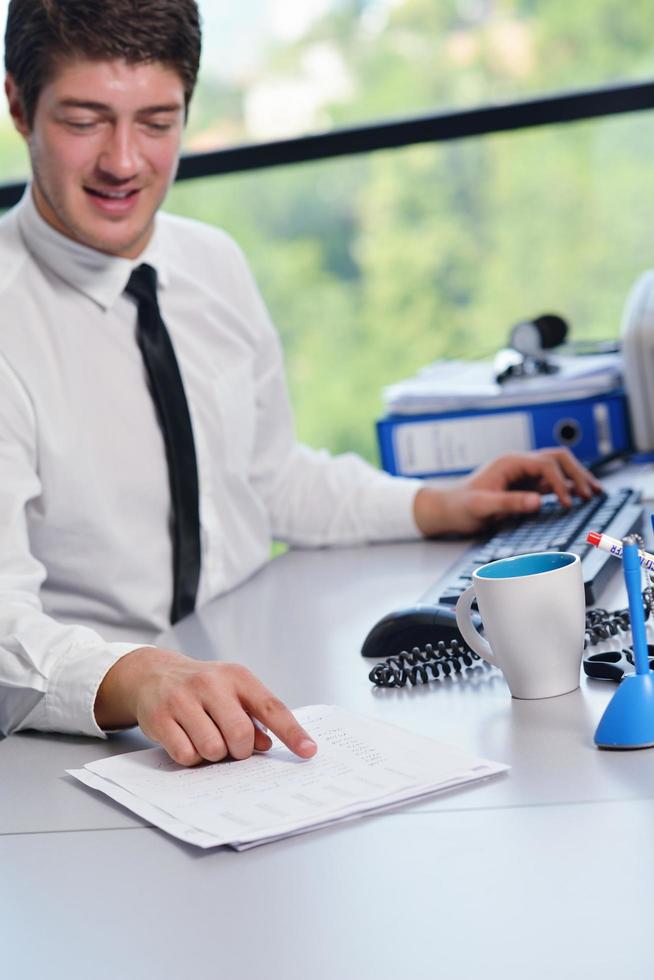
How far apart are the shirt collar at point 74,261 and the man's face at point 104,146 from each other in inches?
0.5

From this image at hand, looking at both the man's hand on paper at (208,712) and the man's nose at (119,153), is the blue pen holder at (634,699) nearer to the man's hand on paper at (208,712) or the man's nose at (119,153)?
the man's hand on paper at (208,712)

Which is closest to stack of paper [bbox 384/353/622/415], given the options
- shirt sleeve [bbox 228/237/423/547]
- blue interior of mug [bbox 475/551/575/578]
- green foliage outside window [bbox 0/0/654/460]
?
shirt sleeve [bbox 228/237/423/547]

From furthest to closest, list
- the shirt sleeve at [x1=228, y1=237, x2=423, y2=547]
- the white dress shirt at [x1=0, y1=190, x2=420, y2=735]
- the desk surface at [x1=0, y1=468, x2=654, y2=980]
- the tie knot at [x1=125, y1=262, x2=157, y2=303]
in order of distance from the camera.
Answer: the shirt sleeve at [x1=228, y1=237, x2=423, y2=547] → the tie knot at [x1=125, y1=262, x2=157, y2=303] → the white dress shirt at [x1=0, y1=190, x2=420, y2=735] → the desk surface at [x1=0, y1=468, x2=654, y2=980]

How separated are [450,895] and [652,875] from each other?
0.11 m

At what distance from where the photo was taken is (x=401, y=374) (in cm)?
521

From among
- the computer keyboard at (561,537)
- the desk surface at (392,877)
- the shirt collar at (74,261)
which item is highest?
the shirt collar at (74,261)

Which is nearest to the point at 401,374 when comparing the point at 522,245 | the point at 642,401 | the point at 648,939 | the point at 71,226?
the point at 522,245

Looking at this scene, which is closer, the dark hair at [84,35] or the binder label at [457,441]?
the dark hair at [84,35]

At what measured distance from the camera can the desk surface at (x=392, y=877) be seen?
0.68m

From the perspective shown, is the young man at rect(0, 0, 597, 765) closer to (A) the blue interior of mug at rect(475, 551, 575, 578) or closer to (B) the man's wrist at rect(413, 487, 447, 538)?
(B) the man's wrist at rect(413, 487, 447, 538)

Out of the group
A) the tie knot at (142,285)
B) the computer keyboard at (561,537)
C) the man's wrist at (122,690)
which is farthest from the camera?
the tie knot at (142,285)

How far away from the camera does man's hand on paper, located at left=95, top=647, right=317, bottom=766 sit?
98 centimetres

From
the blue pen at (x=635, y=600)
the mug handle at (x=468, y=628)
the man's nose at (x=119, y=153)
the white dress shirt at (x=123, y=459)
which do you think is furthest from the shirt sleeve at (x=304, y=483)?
the blue pen at (x=635, y=600)

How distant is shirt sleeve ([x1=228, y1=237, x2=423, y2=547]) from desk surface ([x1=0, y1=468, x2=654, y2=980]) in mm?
706
